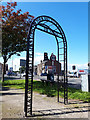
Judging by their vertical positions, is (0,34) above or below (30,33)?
above

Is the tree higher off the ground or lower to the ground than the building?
higher

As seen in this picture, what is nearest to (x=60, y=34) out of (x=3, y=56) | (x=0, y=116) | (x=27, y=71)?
(x=27, y=71)

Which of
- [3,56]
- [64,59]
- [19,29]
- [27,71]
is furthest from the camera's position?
[3,56]

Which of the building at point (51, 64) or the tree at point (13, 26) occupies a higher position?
the tree at point (13, 26)

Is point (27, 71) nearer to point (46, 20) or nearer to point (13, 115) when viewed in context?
point (13, 115)

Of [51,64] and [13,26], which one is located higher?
[13,26]

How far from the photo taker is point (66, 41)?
264 inches

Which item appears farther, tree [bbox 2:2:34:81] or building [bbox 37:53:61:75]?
tree [bbox 2:2:34:81]

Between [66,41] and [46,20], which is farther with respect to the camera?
[66,41]

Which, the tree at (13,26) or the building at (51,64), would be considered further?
the tree at (13,26)

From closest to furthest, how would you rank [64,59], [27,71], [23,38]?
[27,71] → [64,59] → [23,38]

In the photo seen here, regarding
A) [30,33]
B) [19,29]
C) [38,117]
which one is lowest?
[38,117]

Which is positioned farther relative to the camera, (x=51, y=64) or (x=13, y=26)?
(x=51, y=64)

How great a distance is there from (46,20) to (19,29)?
9461mm
